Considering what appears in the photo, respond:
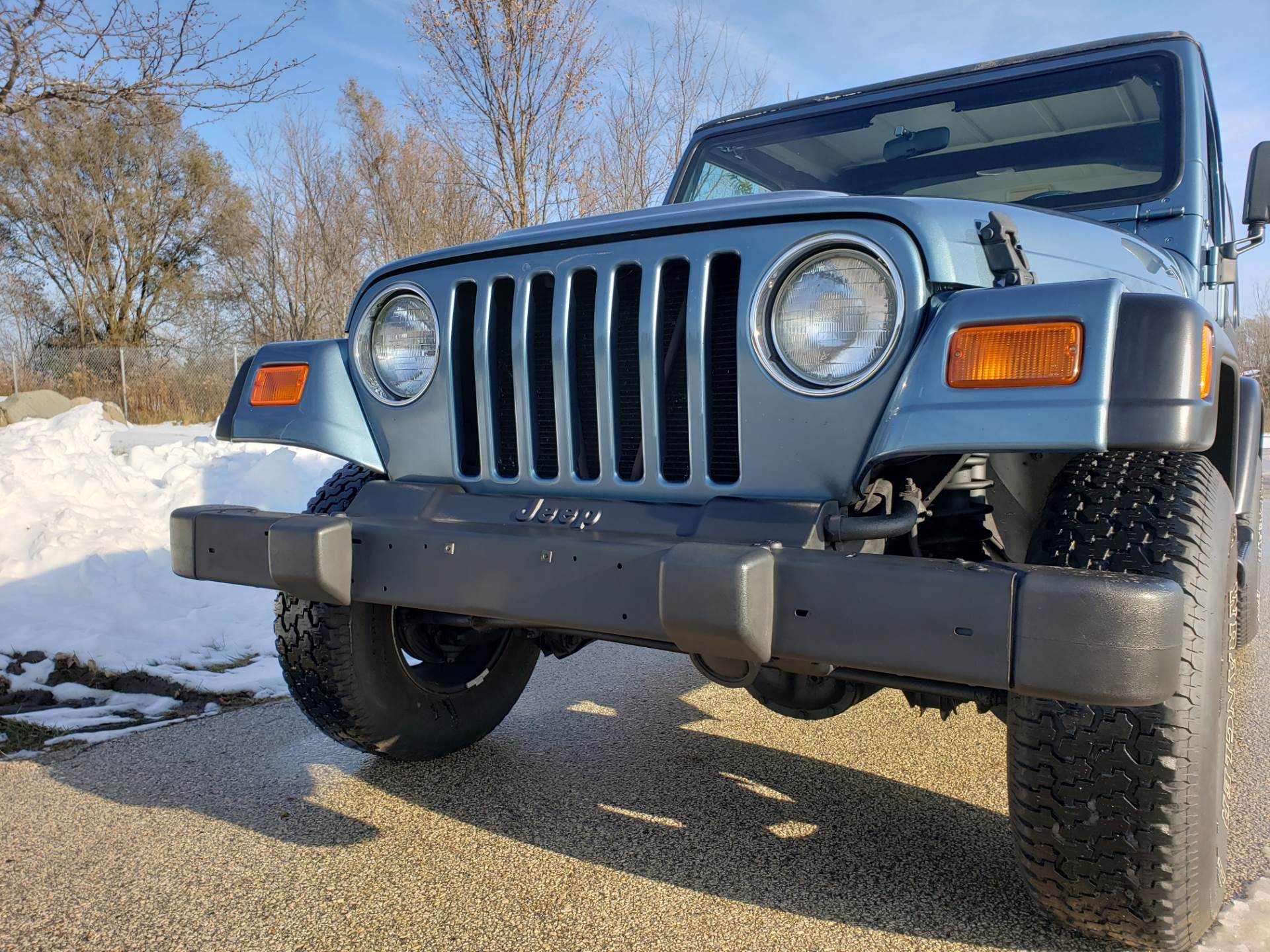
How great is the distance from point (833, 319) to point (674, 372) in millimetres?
372

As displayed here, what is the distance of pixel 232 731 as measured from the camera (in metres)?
3.14

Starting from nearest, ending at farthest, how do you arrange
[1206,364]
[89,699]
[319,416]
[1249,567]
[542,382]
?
[1206,364], [542,382], [319,416], [1249,567], [89,699]

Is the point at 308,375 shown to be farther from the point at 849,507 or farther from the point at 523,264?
the point at 849,507

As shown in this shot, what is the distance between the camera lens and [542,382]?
2172 millimetres

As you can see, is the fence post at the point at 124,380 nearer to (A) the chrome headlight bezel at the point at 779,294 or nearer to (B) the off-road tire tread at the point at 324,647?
(B) the off-road tire tread at the point at 324,647

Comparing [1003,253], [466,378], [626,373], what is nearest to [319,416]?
[466,378]

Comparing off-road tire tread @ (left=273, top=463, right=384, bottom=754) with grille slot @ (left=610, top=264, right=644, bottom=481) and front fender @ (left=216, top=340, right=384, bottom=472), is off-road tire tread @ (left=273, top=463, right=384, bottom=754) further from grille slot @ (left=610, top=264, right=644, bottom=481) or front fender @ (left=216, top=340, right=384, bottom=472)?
grille slot @ (left=610, top=264, right=644, bottom=481)

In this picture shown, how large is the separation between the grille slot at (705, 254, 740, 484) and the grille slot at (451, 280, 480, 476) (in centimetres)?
60

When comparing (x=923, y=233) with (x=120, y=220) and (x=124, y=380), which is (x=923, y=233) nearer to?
(x=124, y=380)

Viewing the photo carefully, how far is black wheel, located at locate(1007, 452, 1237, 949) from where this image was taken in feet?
5.26

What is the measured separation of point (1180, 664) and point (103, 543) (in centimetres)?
491

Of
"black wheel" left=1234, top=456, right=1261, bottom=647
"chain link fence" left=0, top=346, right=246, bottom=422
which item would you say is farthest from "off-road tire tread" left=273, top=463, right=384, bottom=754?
"chain link fence" left=0, top=346, right=246, bottom=422

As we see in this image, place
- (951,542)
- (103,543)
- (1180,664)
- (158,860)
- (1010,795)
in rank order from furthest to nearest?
(103,543) → (158,860) → (951,542) → (1010,795) → (1180,664)

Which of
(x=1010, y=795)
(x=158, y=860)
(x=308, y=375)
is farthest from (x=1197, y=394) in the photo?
(x=158, y=860)
